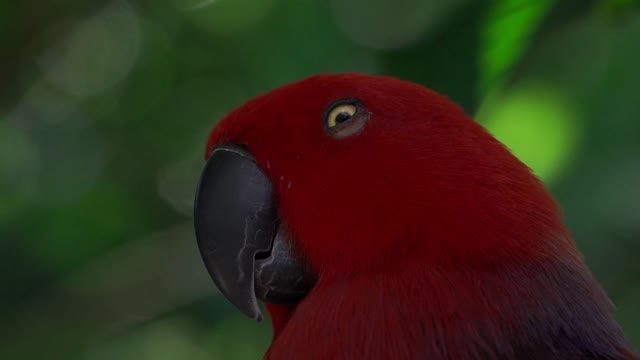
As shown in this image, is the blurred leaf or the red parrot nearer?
the red parrot

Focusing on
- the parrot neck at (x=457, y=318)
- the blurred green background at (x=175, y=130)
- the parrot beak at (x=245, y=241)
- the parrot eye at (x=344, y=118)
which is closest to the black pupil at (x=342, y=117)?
the parrot eye at (x=344, y=118)

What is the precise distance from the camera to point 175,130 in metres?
3.23

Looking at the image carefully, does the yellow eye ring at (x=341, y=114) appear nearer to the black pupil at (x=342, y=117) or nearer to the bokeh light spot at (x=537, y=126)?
Result: the black pupil at (x=342, y=117)

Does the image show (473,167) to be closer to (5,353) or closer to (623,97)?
(623,97)

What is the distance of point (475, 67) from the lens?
1.80m

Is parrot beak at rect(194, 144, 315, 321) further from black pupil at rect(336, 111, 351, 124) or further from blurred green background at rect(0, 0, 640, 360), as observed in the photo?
blurred green background at rect(0, 0, 640, 360)

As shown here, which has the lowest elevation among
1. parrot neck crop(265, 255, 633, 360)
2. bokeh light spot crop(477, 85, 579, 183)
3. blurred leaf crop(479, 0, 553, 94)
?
parrot neck crop(265, 255, 633, 360)

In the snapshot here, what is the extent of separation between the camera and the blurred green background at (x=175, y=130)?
232 centimetres

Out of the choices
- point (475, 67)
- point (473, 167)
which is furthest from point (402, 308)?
point (475, 67)

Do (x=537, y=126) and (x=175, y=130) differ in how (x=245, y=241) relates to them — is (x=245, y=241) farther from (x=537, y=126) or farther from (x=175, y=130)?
(x=175, y=130)

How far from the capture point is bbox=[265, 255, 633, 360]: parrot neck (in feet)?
4.46

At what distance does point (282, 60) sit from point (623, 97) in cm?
90

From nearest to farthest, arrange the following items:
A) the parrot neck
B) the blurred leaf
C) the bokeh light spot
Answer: the parrot neck
the blurred leaf
the bokeh light spot

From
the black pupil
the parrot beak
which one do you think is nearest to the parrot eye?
the black pupil
